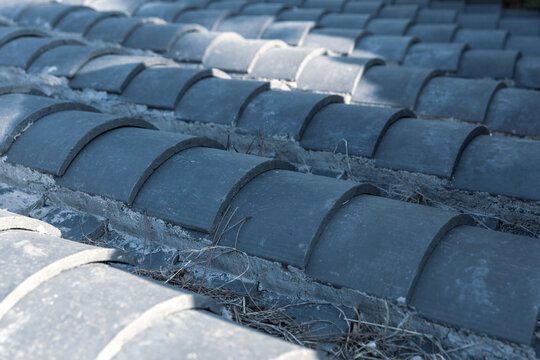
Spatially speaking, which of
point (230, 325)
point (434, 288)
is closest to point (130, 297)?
point (230, 325)

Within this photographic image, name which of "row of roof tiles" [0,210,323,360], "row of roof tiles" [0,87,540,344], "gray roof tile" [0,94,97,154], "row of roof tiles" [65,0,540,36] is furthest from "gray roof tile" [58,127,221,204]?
"row of roof tiles" [65,0,540,36]

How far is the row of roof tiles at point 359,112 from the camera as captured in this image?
237 centimetres

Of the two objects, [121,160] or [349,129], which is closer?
[121,160]

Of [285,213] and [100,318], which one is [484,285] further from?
[100,318]

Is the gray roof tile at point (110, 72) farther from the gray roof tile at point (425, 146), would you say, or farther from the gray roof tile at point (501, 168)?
the gray roof tile at point (501, 168)

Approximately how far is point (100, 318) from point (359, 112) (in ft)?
5.94

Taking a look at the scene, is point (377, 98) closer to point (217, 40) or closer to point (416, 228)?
point (217, 40)

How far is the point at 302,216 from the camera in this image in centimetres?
184

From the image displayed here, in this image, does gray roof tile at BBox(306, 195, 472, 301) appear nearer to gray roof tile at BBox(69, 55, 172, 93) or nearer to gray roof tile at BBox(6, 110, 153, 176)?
gray roof tile at BBox(6, 110, 153, 176)

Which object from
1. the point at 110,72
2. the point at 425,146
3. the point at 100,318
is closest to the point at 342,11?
the point at 110,72

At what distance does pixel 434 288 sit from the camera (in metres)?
1.58

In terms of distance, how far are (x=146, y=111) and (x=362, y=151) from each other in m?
1.28

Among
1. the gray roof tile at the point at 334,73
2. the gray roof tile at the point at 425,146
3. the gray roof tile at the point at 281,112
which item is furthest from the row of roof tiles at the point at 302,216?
the gray roof tile at the point at 334,73

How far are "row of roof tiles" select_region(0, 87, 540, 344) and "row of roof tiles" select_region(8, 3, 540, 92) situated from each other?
1582mm
